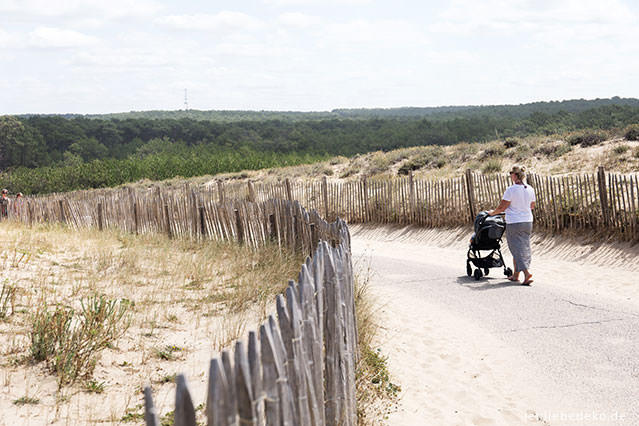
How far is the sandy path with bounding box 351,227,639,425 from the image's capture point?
482cm

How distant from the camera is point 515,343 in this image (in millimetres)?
6375

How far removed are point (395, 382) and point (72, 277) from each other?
5.33m

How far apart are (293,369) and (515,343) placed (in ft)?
13.7

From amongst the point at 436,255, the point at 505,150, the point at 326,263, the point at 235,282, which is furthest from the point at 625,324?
the point at 505,150

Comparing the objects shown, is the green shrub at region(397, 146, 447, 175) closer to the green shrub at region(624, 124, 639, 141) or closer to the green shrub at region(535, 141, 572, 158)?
the green shrub at region(535, 141, 572, 158)

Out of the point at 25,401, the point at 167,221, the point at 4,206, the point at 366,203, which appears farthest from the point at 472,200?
the point at 4,206

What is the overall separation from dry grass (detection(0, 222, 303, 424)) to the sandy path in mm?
1835

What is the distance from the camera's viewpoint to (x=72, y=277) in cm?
838

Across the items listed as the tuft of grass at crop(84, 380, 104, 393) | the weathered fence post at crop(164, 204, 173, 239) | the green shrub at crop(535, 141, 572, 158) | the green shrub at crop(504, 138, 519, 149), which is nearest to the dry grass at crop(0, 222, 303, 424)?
the tuft of grass at crop(84, 380, 104, 393)

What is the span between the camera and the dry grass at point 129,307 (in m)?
4.64

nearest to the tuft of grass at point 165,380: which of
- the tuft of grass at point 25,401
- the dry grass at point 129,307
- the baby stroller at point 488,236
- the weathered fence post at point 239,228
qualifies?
the dry grass at point 129,307

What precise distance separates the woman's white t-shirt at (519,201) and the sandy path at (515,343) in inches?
44.1

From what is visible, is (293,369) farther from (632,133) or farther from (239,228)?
(632,133)

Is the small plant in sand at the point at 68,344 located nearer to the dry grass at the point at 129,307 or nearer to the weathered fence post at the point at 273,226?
the dry grass at the point at 129,307
